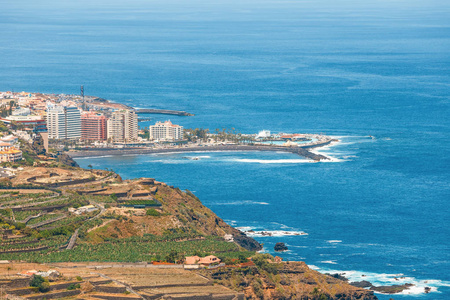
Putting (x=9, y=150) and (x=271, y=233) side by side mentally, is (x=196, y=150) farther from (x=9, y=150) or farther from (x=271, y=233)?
(x=271, y=233)

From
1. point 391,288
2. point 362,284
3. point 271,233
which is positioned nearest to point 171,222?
point 362,284

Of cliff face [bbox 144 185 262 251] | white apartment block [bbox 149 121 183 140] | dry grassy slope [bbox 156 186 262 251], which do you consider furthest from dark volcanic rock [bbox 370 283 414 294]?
white apartment block [bbox 149 121 183 140]

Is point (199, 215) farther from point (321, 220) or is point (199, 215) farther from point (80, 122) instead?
point (80, 122)

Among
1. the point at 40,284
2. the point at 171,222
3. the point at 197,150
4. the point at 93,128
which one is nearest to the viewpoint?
the point at 40,284

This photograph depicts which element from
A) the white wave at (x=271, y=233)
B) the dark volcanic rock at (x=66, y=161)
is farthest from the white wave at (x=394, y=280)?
the dark volcanic rock at (x=66, y=161)

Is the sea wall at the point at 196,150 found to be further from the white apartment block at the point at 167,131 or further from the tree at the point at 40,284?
the tree at the point at 40,284
